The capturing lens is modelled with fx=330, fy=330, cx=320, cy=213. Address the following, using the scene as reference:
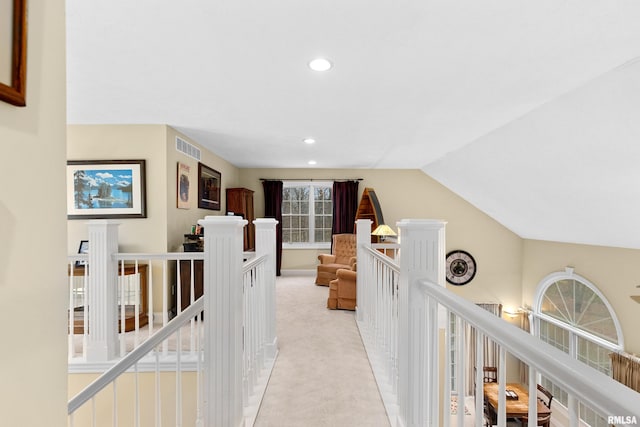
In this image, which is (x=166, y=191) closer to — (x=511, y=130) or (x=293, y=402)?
(x=293, y=402)

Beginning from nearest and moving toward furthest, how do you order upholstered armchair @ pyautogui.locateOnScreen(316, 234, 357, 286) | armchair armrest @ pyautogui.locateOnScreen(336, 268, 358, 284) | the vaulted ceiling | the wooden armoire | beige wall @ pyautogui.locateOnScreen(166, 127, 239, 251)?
the vaulted ceiling → beige wall @ pyautogui.locateOnScreen(166, 127, 239, 251) → armchair armrest @ pyautogui.locateOnScreen(336, 268, 358, 284) → upholstered armchair @ pyautogui.locateOnScreen(316, 234, 357, 286) → the wooden armoire

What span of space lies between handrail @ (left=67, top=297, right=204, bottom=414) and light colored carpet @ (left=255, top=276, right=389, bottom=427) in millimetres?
1086

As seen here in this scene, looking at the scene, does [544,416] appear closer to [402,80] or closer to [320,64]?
[402,80]

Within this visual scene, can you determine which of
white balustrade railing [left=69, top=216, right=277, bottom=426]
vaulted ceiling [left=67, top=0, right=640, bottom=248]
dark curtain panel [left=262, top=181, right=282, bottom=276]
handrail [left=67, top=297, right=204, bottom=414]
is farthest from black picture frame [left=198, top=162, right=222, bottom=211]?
handrail [left=67, top=297, right=204, bottom=414]

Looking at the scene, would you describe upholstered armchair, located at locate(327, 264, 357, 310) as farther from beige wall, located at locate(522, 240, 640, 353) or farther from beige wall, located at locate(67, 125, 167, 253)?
beige wall, located at locate(522, 240, 640, 353)

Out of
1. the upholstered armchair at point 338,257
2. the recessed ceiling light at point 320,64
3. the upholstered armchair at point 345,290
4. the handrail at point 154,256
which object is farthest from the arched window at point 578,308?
the handrail at point 154,256

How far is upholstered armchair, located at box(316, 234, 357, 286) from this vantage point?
19.4ft

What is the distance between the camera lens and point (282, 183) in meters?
7.16

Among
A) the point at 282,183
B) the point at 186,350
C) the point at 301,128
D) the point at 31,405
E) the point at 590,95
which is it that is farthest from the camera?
the point at 282,183

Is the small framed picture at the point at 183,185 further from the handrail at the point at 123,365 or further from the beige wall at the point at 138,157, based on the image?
the handrail at the point at 123,365

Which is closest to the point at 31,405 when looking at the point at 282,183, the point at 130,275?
the point at 130,275

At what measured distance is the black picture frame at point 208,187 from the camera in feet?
15.8

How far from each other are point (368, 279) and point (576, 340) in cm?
469

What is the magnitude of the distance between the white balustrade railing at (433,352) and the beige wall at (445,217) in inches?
159
